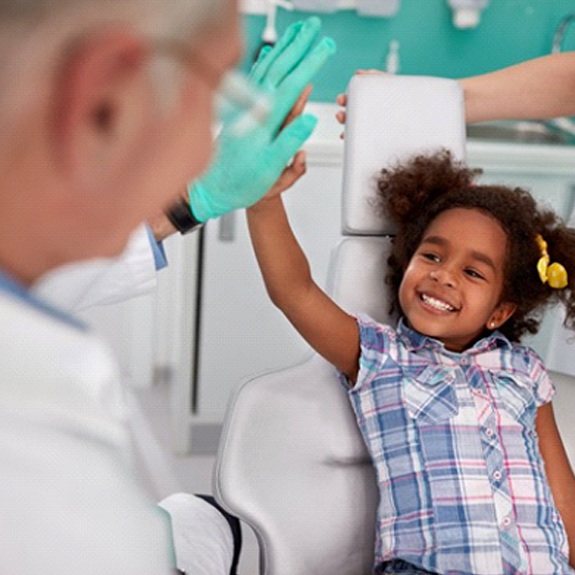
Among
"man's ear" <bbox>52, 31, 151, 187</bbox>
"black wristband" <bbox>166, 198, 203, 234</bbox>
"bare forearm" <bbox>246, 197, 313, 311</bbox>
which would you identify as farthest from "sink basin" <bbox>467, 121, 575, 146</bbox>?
"man's ear" <bbox>52, 31, 151, 187</bbox>

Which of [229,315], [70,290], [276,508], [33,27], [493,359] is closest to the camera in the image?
[33,27]

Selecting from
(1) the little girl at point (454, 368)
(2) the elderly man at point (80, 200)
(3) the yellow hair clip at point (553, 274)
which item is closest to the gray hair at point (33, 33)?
(2) the elderly man at point (80, 200)

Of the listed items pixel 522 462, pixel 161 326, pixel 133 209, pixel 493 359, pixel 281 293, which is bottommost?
pixel 161 326

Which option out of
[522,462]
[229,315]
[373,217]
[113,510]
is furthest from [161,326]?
[113,510]

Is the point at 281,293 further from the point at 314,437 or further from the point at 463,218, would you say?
the point at 463,218

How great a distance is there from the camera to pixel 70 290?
1.04 m

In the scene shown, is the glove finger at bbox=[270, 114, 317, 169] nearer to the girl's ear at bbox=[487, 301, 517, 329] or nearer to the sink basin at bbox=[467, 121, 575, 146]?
the girl's ear at bbox=[487, 301, 517, 329]

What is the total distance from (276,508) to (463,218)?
540 millimetres

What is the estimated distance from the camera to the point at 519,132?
115 inches

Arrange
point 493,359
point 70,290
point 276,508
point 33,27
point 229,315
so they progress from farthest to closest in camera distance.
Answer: point 229,315 < point 493,359 < point 276,508 < point 70,290 < point 33,27

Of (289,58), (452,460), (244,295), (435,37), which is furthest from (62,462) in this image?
(435,37)

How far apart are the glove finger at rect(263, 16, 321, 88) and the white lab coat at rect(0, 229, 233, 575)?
0.58 metres

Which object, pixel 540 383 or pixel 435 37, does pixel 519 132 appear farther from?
pixel 540 383

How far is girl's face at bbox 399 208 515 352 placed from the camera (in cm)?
145
